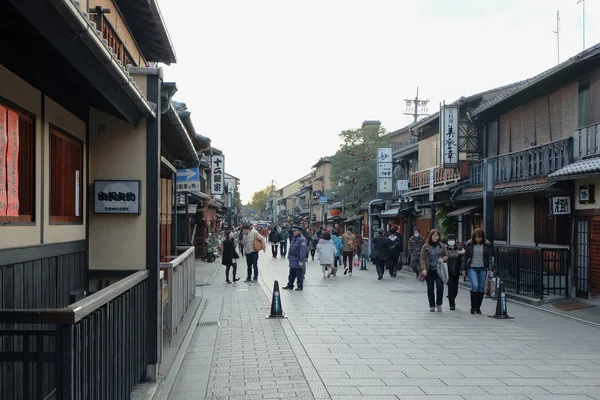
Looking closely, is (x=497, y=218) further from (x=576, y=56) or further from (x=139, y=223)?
(x=139, y=223)

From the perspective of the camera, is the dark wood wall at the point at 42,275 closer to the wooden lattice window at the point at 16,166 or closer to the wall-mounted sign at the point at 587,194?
the wooden lattice window at the point at 16,166

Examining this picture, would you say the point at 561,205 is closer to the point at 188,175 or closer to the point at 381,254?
the point at 381,254

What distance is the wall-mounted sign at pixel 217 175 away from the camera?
3647 cm

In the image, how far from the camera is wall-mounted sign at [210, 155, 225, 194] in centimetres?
3647

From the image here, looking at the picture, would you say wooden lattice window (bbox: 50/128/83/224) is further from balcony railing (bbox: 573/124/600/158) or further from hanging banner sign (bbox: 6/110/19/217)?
balcony railing (bbox: 573/124/600/158)

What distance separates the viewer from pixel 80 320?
402cm

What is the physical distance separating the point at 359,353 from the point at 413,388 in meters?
2.04

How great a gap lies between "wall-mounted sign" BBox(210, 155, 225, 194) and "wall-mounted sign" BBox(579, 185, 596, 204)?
2358cm

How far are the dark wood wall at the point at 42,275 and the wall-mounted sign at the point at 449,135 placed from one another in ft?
62.8

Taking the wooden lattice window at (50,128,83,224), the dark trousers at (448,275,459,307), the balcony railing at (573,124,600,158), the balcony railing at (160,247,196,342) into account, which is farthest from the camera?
the balcony railing at (573,124,600,158)

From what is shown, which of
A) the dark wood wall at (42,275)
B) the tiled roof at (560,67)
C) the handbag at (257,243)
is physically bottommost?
the handbag at (257,243)

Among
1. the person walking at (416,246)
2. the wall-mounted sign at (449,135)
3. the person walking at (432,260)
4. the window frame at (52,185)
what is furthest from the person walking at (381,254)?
the window frame at (52,185)

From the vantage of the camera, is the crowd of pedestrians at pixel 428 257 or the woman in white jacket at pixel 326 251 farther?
the woman in white jacket at pixel 326 251

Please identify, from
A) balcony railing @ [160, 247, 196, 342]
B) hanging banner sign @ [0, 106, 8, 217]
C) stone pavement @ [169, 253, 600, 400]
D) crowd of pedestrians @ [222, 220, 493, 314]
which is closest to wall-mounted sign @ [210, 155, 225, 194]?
crowd of pedestrians @ [222, 220, 493, 314]
